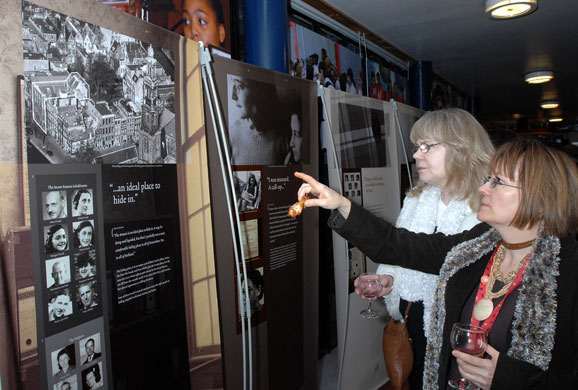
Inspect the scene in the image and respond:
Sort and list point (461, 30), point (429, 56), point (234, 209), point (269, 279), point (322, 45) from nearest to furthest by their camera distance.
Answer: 1. point (234, 209)
2. point (269, 279)
3. point (322, 45)
4. point (461, 30)
5. point (429, 56)

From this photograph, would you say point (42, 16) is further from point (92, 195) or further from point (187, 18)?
point (187, 18)

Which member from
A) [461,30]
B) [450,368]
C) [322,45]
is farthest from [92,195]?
[461,30]

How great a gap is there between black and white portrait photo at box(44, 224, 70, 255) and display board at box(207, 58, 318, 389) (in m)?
0.62

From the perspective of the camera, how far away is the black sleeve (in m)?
1.49

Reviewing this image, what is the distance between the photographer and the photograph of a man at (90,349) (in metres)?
1.25

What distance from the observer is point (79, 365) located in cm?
123

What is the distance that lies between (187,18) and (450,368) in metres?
2.03

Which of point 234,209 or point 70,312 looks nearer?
point 70,312

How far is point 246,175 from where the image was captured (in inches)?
74.2

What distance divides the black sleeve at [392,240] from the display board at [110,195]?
588mm

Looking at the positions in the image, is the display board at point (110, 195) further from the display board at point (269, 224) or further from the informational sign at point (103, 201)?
the display board at point (269, 224)

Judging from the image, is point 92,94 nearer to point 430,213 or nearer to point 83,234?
point 83,234

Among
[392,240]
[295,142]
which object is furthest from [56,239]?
[295,142]

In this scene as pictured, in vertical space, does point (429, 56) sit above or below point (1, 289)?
above
